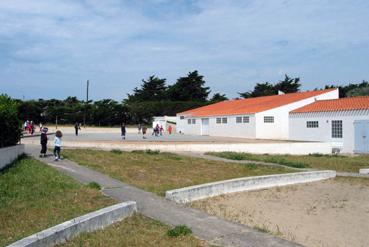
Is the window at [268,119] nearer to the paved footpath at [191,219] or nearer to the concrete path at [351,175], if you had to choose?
the concrete path at [351,175]

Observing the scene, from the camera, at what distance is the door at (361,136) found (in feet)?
115

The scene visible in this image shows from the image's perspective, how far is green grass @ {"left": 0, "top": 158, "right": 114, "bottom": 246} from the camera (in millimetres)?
7863

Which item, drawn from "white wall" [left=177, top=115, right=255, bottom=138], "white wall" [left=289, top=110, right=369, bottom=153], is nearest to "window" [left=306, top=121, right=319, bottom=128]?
"white wall" [left=289, top=110, right=369, bottom=153]

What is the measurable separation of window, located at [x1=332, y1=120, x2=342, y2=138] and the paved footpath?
27.8m

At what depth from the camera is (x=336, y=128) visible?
38.0m

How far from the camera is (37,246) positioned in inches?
252

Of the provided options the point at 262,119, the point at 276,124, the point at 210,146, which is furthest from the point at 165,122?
the point at 210,146

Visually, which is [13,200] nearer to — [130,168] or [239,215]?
[239,215]

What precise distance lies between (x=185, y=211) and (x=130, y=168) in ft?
26.2

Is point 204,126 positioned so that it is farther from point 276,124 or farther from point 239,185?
point 239,185

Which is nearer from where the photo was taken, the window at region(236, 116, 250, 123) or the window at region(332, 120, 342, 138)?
the window at region(332, 120, 342, 138)

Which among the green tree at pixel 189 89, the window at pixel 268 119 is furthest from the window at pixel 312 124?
the green tree at pixel 189 89

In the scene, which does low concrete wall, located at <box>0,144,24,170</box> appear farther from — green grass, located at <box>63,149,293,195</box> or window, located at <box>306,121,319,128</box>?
window, located at <box>306,121,319,128</box>

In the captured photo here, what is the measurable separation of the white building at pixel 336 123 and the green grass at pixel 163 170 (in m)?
17.3
